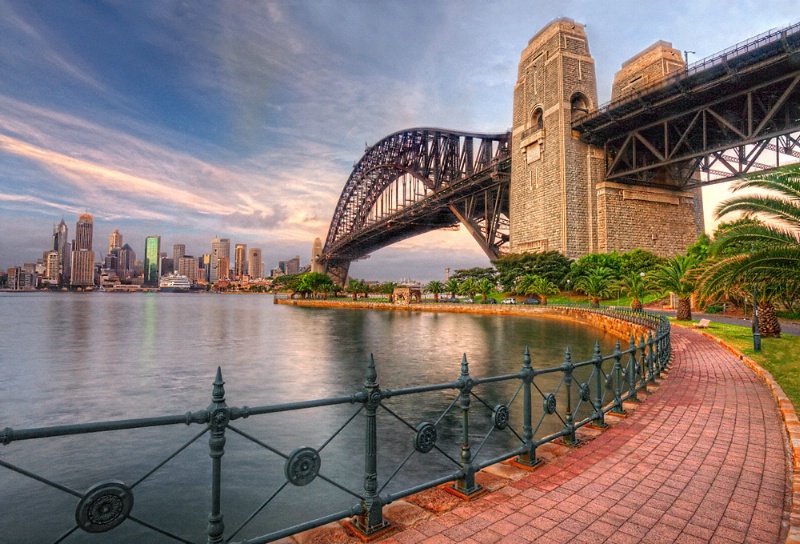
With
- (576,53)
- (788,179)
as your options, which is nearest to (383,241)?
(576,53)

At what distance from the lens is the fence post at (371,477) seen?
3.97 meters

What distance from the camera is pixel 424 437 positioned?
179 inches

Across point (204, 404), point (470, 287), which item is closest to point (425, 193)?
point (470, 287)

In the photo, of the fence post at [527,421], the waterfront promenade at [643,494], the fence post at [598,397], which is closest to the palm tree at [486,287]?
the waterfront promenade at [643,494]

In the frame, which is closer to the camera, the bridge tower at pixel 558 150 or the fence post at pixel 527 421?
the fence post at pixel 527 421

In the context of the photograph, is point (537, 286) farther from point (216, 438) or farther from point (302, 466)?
point (216, 438)

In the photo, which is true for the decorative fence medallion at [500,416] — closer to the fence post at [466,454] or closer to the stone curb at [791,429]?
the fence post at [466,454]

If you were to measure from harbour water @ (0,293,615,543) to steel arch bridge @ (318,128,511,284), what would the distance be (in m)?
31.2

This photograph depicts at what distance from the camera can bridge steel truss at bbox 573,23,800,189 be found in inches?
1383

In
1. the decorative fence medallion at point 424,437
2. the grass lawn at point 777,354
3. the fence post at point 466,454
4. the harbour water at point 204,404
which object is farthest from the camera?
the grass lawn at point 777,354

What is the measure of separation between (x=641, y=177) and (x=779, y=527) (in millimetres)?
56631

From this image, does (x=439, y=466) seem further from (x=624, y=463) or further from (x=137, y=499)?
(x=137, y=499)

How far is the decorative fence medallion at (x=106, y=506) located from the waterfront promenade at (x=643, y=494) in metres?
1.53

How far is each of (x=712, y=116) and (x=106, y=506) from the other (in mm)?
56565
